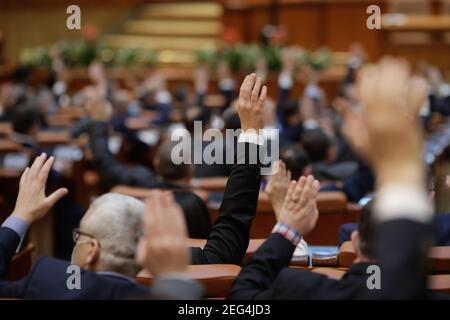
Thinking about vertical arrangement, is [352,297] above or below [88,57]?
below

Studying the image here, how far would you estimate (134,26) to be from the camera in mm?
16109

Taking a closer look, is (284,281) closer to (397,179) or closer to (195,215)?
(397,179)

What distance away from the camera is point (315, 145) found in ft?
19.4

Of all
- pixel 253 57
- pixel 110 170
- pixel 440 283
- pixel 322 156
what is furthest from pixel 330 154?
pixel 253 57

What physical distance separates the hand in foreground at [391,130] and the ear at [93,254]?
1.04m

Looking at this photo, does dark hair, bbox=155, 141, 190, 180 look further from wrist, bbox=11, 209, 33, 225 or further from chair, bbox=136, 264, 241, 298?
chair, bbox=136, 264, 241, 298

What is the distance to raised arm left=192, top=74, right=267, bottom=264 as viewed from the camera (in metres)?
2.83

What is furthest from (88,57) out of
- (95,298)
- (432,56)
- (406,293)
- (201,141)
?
(406,293)

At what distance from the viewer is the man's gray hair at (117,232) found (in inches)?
91.0

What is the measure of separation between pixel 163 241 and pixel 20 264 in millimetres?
2219

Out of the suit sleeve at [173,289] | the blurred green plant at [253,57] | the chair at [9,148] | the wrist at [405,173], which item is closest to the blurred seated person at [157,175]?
the chair at [9,148]

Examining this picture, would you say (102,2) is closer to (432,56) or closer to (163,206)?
(432,56)

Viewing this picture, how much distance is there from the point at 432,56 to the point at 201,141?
8.63 m
